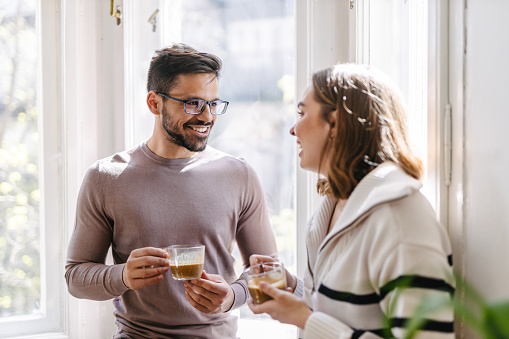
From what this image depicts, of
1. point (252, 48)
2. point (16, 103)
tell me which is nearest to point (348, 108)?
point (252, 48)

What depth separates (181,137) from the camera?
1.99 meters

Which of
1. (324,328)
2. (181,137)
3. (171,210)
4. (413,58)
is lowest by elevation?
(324,328)

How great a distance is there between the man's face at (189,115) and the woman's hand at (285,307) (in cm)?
84

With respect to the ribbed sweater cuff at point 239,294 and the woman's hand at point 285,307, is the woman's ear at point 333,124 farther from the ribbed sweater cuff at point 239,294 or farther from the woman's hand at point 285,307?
the ribbed sweater cuff at point 239,294

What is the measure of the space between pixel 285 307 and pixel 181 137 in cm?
91

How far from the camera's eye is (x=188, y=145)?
1.99 m

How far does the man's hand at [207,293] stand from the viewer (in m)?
1.68

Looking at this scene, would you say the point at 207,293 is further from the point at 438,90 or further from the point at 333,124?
the point at 438,90

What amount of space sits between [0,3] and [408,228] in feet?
6.41

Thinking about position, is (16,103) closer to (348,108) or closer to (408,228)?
(348,108)

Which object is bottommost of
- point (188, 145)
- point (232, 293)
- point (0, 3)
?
point (232, 293)

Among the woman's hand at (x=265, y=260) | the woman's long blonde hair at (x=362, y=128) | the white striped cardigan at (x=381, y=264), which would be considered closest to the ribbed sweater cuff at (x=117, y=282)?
the woman's hand at (x=265, y=260)

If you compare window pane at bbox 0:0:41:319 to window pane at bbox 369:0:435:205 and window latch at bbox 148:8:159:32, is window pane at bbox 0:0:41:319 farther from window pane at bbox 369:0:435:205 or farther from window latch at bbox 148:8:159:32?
window pane at bbox 369:0:435:205

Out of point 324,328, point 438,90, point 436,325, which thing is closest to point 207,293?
point 324,328
